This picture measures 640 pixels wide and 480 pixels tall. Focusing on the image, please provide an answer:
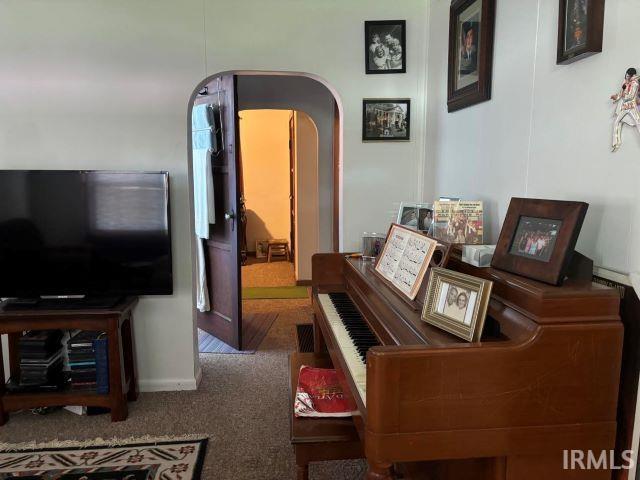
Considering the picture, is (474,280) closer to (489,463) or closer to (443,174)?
(489,463)

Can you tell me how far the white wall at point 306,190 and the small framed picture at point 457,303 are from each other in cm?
413

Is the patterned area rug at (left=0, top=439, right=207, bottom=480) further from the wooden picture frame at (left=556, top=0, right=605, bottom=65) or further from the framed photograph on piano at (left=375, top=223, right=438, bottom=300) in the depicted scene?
the wooden picture frame at (left=556, top=0, right=605, bottom=65)

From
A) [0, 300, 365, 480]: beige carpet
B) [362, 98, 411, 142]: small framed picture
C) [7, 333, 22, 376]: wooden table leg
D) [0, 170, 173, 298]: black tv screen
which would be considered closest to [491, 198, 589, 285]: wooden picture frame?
[0, 300, 365, 480]: beige carpet

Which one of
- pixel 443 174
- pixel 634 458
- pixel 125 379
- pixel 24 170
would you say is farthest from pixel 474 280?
pixel 24 170

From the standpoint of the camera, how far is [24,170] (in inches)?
101

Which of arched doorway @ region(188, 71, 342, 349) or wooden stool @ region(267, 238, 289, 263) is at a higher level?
arched doorway @ region(188, 71, 342, 349)

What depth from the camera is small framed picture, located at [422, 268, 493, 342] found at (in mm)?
1274

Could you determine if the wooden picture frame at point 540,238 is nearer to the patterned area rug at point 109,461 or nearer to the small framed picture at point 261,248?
the patterned area rug at point 109,461

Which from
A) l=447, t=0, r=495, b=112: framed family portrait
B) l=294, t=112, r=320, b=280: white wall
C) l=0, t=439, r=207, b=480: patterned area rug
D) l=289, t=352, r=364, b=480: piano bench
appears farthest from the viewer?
l=294, t=112, r=320, b=280: white wall

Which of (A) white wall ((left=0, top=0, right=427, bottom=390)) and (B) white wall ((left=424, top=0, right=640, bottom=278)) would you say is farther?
(A) white wall ((left=0, top=0, right=427, bottom=390))

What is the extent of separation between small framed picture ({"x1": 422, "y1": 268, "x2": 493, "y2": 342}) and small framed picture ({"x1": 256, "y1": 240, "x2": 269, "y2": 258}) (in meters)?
6.29

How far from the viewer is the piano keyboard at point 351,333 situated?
152 cm

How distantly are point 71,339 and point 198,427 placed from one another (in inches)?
34.3

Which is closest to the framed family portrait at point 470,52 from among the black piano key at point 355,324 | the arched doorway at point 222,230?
the arched doorway at point 222,230
